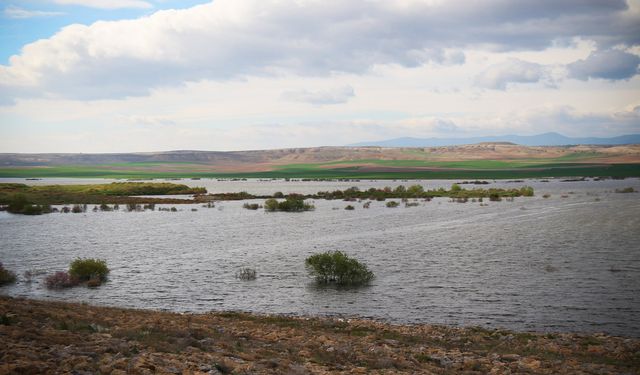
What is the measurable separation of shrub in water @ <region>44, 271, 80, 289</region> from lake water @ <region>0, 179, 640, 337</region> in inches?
33.5

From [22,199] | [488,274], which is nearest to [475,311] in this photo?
[488,274]

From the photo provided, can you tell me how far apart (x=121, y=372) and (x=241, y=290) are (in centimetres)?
1741

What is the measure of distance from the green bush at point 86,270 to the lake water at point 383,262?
958 mm

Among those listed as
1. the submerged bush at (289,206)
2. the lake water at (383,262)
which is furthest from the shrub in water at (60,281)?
the submerged bush at (289,206)

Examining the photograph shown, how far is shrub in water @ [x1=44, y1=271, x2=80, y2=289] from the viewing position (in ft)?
94.6

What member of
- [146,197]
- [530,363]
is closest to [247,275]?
[530,363]

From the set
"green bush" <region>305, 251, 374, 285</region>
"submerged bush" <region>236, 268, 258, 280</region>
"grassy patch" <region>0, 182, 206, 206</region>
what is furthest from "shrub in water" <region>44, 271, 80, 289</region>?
"grassy patch" <region>0, 182, 206, 206</region>

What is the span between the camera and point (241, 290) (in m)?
28.6

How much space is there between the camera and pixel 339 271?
29.9m

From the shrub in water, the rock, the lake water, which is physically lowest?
the lake water

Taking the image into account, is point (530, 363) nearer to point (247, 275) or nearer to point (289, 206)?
point (247, 275)

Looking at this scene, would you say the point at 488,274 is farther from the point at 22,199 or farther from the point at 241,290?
the point at 22,199

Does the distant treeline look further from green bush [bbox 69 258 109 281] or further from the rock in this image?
the rock

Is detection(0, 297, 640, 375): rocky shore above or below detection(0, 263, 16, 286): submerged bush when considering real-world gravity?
above
